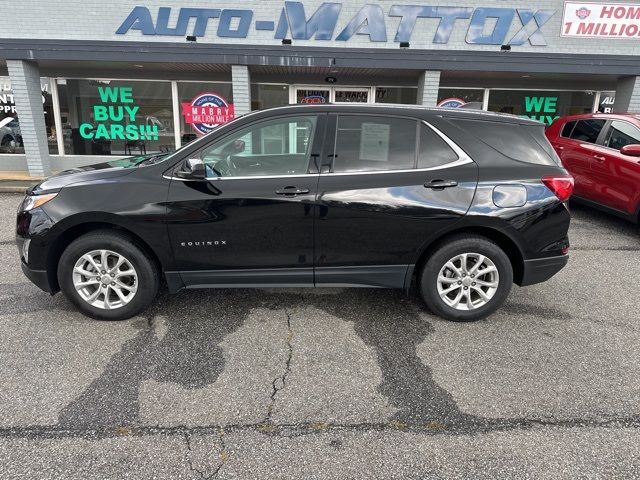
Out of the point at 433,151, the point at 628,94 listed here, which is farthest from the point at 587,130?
the point at 433,151

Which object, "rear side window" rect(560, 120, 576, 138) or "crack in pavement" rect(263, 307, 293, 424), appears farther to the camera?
"rear side window" rect(560, 120, 576, 138)

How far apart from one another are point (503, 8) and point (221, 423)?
10240mm

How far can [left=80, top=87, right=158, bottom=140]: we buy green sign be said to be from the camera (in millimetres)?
10961

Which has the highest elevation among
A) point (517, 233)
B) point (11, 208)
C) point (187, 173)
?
point (187, 173)

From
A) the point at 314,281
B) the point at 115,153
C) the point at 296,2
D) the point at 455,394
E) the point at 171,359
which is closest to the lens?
the point at 455,394

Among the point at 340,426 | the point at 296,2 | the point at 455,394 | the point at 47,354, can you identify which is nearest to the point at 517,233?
the point at 455,394

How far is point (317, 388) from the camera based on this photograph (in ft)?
9.29

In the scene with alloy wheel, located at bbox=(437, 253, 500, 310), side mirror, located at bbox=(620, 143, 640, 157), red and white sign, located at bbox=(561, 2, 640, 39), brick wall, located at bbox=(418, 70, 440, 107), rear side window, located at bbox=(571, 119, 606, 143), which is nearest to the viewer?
alloy wheel, located at bbox=(437, 253, 500, 310)

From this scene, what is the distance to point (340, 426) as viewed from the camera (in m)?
2.49

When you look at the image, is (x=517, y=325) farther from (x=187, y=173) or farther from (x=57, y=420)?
(x=57, y=420)

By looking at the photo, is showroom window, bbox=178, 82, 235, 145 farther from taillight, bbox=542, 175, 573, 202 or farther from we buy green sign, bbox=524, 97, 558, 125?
taillight, bbox=542, 175, 573, 202

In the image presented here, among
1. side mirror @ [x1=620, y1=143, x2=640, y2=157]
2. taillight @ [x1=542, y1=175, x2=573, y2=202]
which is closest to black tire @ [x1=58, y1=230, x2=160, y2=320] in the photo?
taillight @ [x1=542, y1=175, x2=573, y2=202]

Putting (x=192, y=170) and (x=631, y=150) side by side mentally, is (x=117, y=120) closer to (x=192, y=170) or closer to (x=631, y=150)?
(x=192, y=170)

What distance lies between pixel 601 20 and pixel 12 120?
1435cm
